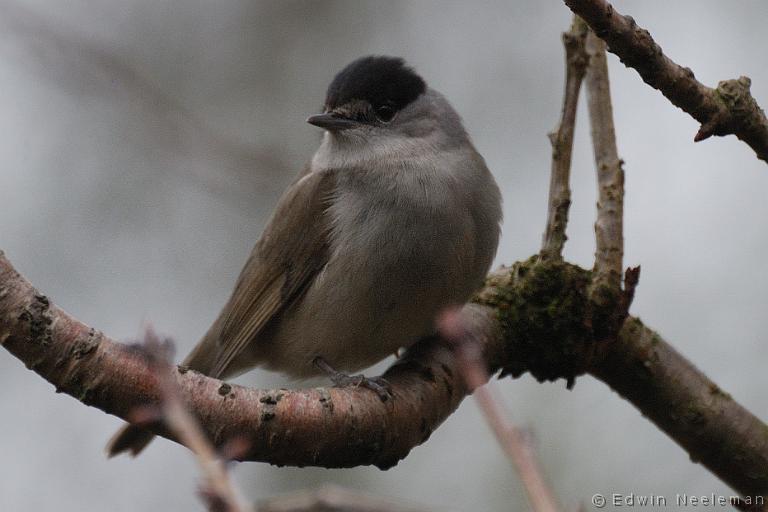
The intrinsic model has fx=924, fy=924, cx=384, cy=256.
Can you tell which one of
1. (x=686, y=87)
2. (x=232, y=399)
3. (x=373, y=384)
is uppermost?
(x=686, y=87)

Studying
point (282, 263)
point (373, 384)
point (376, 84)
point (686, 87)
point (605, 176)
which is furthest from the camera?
point (376, 84)

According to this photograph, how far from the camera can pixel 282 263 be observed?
5.33 meters

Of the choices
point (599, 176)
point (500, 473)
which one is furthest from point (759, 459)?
point (500, 473)

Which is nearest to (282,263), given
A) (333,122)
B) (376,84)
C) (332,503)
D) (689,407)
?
(333,122)

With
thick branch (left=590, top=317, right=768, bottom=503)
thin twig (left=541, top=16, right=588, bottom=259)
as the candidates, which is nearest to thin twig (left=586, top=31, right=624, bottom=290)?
thin twig (left=541, top=16, right=588, bottom=259)

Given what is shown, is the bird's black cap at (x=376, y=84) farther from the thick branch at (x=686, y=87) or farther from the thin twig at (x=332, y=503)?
the thin twig at (x=332, y=503)

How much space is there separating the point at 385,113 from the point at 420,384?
7.05ft

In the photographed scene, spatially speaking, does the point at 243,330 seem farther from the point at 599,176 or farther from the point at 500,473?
the point at 500,473

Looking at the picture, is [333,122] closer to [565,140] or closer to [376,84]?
[376,84]

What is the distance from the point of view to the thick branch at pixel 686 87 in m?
3.19

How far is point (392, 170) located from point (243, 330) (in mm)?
1280

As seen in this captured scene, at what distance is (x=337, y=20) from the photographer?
1105 cm

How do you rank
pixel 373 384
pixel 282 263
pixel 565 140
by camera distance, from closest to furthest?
pixel 373 384
pixel 565 140
pixel 282 263

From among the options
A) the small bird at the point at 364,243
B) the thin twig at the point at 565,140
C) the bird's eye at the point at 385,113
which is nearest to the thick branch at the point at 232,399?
the small bird at the point at 364,243
